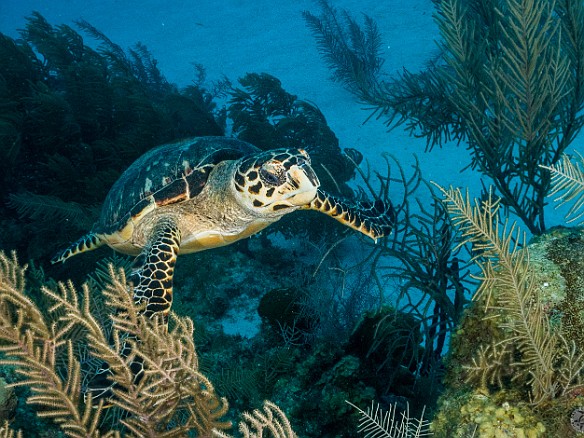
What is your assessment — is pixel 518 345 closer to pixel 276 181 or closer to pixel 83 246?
pixel 276 181

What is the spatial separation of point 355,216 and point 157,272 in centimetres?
190

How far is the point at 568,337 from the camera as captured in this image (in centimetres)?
175

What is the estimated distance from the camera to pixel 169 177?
4129mm

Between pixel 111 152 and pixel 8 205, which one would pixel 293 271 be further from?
pixel 8 205

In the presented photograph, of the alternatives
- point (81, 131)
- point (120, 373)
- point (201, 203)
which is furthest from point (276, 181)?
point (81, 131)

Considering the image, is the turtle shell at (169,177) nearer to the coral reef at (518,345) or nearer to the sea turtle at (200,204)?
the sea turtle at (200,204)

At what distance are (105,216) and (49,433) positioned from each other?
2.69 meters

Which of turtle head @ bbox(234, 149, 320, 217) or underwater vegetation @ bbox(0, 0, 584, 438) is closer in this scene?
underwater vegetation @ bbox(0, 0, 584, 438)

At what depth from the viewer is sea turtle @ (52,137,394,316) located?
132 inches

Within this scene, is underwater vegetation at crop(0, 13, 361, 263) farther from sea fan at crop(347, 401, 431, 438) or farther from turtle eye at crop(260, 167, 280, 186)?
sea fan at crop(347, 401, 431, 438)

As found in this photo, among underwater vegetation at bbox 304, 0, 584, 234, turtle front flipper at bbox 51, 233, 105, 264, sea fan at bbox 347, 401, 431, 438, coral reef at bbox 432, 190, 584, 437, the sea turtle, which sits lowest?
sea fan at bbox 347, 401, 431, 438

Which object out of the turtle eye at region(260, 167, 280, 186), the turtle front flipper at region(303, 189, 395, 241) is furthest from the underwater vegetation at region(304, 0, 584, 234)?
the turtle eye at region(260, 167, 280, 186)

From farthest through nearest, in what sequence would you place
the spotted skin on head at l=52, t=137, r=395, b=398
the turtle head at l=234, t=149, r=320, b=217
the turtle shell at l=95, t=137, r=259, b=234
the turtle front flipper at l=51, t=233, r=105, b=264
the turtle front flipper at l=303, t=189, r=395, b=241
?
1. the turtle front flipper at l=51, t=233, r=105, b=264
2. the turtle shell at l=95, t=137, r=259, b=234
3. the turtle front flipper at l=303, t=189, r=395, b=241
4. the spotted skin on head at l=52, t=137, r=395, b=398
5. the turtle head at l=234, t=149, r=320, b=217

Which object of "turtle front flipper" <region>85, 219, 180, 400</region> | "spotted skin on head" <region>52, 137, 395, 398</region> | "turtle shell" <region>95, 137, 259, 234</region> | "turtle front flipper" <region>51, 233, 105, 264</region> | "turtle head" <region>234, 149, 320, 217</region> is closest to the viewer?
"turtle front flipper" <region>85, 219, 180, 400</region>
